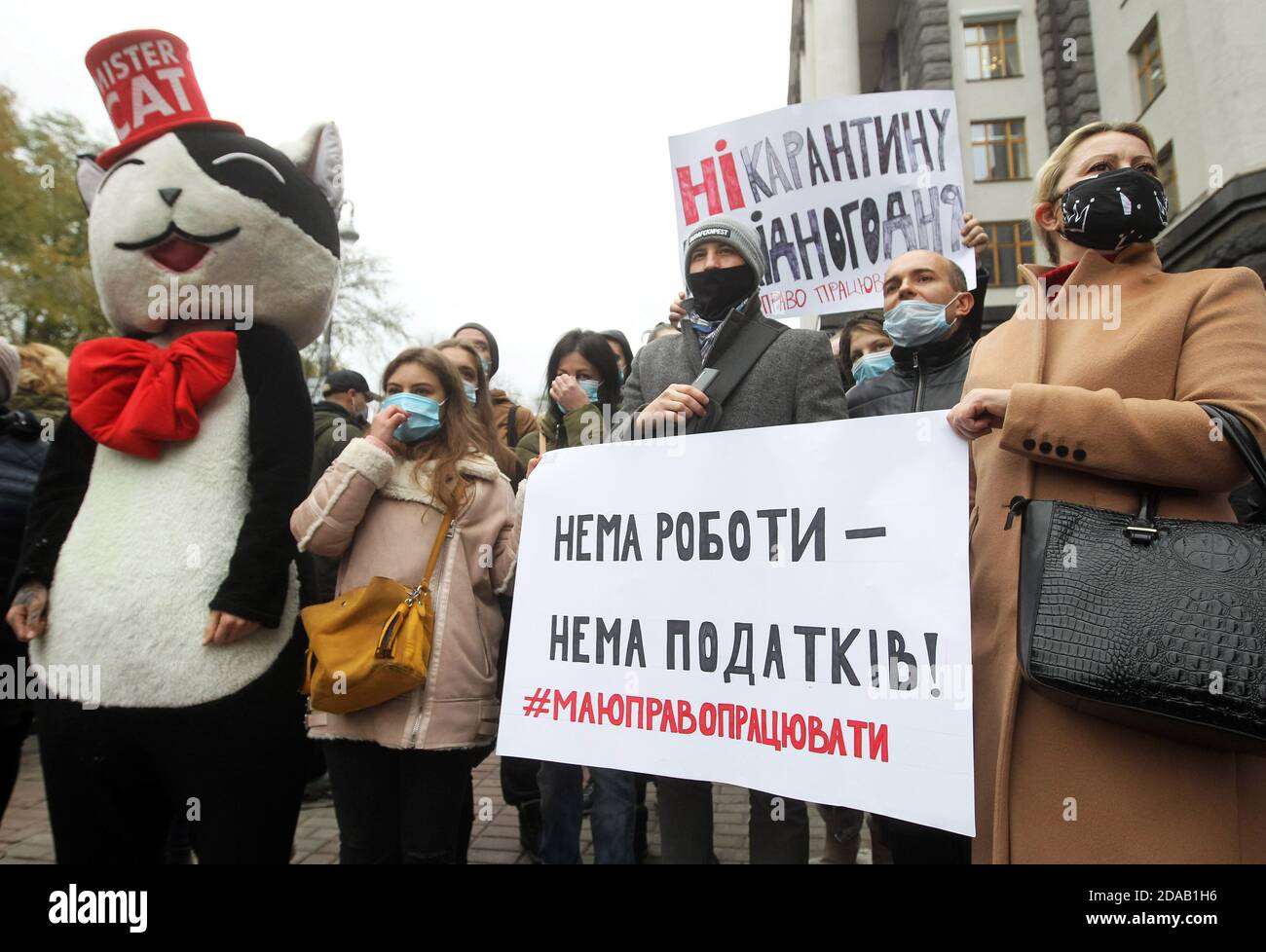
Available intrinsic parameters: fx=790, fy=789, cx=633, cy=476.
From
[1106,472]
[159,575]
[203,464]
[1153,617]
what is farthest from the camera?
[203,464]

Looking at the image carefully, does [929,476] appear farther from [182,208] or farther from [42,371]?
[42,371]

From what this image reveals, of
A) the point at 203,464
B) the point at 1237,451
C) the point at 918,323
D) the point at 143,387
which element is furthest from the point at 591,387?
the point at 1237,451

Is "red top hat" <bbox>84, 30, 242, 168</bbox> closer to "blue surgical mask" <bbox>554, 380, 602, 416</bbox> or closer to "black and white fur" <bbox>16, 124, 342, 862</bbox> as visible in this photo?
"black and white fur" <bbox>16, 124, 342, 862</bbox>

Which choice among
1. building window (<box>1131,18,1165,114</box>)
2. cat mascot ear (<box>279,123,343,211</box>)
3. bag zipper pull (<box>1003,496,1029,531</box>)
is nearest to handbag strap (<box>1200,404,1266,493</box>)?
bag zipper pull (<box>1003,496,1029,531</box>)

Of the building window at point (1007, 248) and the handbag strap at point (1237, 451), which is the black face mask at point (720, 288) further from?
the building window at point (1007, 248)

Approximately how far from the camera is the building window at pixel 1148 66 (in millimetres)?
14109

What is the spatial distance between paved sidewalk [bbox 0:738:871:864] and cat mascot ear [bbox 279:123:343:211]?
2461 millimetres

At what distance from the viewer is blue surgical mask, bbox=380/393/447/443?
2.76 meters

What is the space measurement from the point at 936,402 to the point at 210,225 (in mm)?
2432

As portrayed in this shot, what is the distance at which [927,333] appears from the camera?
2.59 meters

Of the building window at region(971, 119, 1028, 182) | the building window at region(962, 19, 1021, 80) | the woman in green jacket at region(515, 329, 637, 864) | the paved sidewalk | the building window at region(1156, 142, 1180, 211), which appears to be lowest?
the paved sidewalk

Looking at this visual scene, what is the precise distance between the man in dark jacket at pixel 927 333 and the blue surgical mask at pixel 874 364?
814 mm

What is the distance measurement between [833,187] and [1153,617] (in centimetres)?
282

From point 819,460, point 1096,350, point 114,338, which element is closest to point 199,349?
point 114,338
